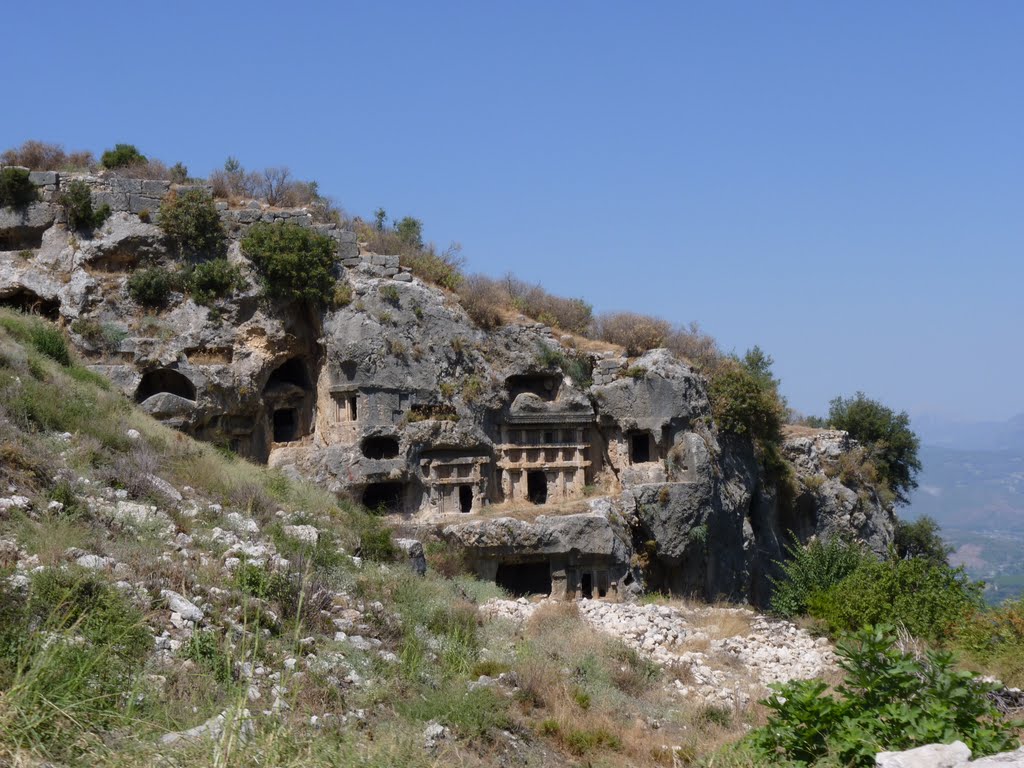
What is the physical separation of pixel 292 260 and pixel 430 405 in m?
4.28

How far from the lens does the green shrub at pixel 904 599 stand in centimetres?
1447

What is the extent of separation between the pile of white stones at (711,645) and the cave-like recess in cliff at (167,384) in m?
8.62

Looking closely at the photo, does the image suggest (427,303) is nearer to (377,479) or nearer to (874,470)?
(377,479)

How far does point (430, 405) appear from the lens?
22.2m

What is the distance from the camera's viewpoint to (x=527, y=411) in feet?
76.0

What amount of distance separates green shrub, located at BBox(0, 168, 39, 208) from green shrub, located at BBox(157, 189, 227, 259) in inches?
107

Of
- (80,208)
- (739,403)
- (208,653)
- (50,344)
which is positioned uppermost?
(80,208)

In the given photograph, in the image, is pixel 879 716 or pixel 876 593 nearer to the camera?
pixel 879 716

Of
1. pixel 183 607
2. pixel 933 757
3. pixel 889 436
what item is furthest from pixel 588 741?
pixel 889 436

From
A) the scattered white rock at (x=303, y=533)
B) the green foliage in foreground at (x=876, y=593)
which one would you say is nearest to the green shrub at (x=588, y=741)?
the scattered white rock at (x=303, y=533)

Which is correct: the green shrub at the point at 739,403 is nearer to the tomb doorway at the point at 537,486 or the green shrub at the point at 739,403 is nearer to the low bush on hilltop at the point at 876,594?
the tomb doorway at the point at 537,486

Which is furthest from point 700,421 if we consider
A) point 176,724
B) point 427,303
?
point 176,724

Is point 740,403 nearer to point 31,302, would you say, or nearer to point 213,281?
point 213,281

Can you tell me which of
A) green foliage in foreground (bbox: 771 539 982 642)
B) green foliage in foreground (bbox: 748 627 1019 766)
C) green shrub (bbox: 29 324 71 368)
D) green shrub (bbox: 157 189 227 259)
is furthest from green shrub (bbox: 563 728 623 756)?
green shrub (bbox: 157 189 227 259)
